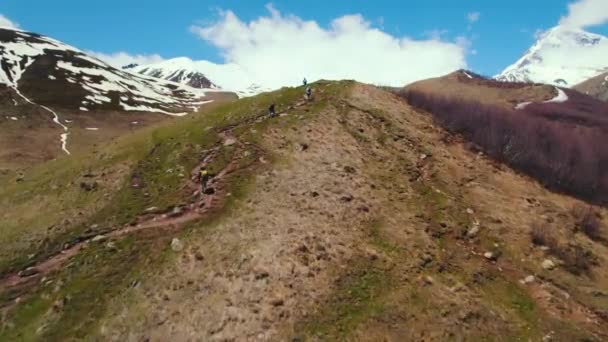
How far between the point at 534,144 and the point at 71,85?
155084 millimetres

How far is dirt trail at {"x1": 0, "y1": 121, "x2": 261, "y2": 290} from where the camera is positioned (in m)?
29.5

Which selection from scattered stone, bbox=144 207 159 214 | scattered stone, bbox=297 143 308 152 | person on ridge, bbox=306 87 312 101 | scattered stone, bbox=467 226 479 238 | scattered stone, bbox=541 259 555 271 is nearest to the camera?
scattered stone, bbox=541 259 555 271

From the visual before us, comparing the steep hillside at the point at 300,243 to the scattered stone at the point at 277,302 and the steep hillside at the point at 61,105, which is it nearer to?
the scattered stone at the point at 277,302

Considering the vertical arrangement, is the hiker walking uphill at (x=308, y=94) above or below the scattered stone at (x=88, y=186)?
above

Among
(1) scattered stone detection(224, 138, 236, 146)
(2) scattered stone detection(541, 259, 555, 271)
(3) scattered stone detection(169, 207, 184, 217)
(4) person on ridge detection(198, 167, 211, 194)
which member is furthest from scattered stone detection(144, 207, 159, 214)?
(2) scattered stone detection(541, 259, 555, 271)

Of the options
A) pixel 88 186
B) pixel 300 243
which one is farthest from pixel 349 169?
pixel 88 186

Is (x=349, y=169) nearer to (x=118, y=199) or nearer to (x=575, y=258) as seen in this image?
(x=575, y=258)

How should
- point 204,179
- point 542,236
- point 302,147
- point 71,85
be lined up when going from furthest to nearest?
point 71,85, point 302,147, point 204,179, point 542,236

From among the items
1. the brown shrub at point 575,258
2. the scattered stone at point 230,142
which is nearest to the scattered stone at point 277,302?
the brown shrub at point 575,258

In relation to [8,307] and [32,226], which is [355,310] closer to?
[8,307]

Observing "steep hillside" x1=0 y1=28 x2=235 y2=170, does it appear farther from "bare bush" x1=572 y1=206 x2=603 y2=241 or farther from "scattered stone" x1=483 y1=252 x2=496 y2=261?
"bare bush" x1=572 y1=206 x2=603 y2=241

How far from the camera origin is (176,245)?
1179 inches

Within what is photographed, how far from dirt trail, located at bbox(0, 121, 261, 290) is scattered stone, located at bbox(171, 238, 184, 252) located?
1.93 meters

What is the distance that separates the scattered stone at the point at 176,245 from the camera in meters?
29.6
